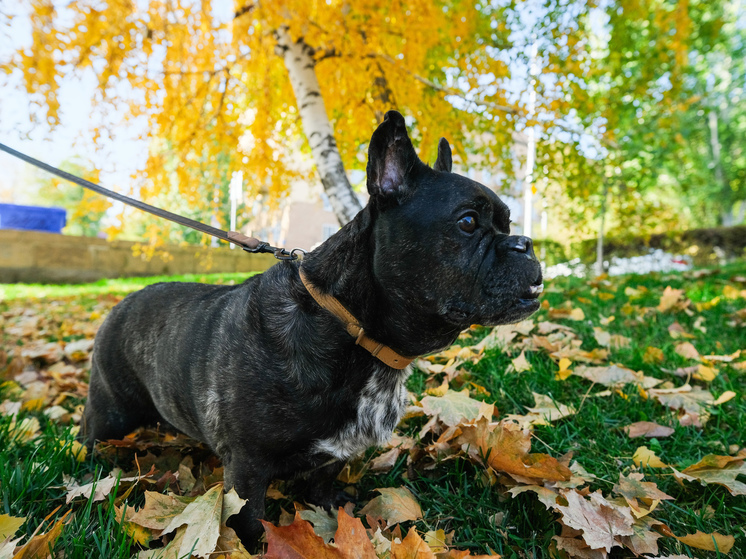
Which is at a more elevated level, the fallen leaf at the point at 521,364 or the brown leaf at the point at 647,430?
the fallen leaf at the point at 521,364

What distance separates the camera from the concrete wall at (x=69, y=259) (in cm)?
1115

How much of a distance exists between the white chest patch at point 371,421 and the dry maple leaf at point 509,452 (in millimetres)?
416

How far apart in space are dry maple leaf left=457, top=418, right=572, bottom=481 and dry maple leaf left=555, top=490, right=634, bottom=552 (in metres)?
0.13

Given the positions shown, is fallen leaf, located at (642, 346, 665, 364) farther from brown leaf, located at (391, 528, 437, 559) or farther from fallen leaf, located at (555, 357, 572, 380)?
brown leaf, located at (391, 528, 437, 559)

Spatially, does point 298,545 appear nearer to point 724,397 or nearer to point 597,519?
point 597,519

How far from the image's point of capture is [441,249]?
1.81 meters

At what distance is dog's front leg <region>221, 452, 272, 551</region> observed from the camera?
6.03 ft

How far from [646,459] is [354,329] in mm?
1533

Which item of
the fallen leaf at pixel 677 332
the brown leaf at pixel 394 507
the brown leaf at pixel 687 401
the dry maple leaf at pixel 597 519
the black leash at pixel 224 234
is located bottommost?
the brown leaf at pixel 394 507

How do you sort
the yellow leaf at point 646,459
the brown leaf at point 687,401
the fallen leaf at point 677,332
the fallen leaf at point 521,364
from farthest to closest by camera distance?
the fallen leaf at point 677,332
the fallen leaf at point 521,364
the brown leaf at point 687,401
the yellow leaf at point 646,459

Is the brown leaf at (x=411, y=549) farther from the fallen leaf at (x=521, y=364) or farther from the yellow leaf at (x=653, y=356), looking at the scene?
the yellow leaf at (x=653, y=356)

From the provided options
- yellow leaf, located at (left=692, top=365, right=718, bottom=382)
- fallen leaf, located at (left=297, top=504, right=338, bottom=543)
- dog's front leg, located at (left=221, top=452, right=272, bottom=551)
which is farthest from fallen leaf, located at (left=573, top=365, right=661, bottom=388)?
dog's front leg, located at (left=221, top=452, right=272, bottom=551)

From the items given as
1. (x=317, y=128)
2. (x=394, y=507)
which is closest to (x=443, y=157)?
(x=394, y=507)

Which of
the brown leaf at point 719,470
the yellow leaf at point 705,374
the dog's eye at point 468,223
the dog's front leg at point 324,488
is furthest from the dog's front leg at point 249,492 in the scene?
the yellow leaf at point 705,374
